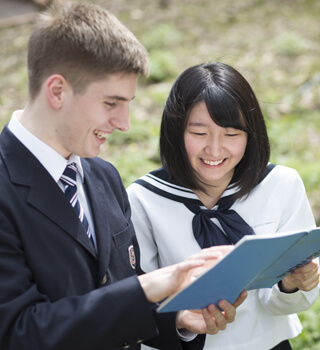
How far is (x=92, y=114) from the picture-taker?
1618 millimetres

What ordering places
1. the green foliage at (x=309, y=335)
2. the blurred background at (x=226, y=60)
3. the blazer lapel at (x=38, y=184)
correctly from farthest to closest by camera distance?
the blurred background at (x=226, y=60)
the green foliage at (x=309, y=335)
the blazer lapel at (x=38, y=184)

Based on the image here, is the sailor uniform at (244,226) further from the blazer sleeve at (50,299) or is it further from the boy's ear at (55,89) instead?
the boy's ear at (55,89)

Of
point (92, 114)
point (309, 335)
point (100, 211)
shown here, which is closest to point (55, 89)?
point (92, 114)

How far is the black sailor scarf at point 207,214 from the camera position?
84.6 inches

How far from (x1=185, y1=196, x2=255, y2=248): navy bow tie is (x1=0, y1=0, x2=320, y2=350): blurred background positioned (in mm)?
1343

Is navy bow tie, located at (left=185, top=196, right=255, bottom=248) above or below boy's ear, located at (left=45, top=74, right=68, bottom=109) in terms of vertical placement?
below

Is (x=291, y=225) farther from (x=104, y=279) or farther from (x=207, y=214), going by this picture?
(x=104, y=279)

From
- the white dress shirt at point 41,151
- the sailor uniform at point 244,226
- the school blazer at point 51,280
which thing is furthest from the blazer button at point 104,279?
the sailor uniform at point 244,226

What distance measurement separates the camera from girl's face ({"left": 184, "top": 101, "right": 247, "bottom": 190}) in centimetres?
211

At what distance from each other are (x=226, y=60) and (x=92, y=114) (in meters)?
4.76

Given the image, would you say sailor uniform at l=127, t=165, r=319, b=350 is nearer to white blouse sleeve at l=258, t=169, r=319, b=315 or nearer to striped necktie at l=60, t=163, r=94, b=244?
white blouse sleeve at l=258, t=169, r=319, b=315

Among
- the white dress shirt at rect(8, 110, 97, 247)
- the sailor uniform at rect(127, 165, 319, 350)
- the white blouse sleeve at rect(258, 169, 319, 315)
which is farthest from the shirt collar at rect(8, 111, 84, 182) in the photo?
the white blouse sleeve at rect(258, 169, 319, 315)

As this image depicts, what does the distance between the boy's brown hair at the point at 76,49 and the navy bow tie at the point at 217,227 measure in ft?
2.47

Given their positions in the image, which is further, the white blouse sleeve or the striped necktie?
the white blouse sleeve
